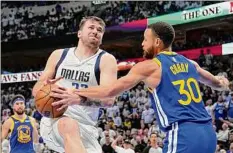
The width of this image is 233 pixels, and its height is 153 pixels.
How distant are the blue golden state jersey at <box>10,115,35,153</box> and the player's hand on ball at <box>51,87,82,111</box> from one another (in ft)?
16.6

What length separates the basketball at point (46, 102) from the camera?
4.53m

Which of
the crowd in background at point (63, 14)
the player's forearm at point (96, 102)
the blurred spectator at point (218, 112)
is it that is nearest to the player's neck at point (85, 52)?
the player's forearm at point (96, 102)

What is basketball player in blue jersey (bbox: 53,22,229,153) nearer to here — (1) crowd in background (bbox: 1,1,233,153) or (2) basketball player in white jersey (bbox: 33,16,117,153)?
(2) basketball player in white jersey (bbox: 33,16,117,153)

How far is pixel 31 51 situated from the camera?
24953 mm

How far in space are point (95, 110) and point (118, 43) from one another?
18.1 m

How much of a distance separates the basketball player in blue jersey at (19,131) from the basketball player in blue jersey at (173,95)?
5502 mm

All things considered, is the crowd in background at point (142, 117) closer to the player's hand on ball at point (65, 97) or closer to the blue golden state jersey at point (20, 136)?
the blue golden state jersey at point (20, 136)

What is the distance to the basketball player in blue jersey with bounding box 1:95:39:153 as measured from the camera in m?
9.29

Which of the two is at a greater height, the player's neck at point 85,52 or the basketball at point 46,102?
the player's neck at point 85,52

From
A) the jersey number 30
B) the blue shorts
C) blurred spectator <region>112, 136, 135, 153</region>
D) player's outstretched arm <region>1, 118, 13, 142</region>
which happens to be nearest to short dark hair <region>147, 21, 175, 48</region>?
the jersey number 30

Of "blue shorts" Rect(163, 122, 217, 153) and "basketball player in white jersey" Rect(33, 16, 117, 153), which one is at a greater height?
"basketball player in white jersey" Rect(33, 16, 117, 153)

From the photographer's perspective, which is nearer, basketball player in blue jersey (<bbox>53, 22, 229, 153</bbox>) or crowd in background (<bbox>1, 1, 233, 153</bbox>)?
basketball player in blue jersey (<bbox>53, 22, 229, 153</bbox>)

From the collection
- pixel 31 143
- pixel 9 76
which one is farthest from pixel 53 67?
pixel 9 76

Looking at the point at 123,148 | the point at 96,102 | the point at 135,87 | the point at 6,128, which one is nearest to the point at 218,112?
the point at 123,148
